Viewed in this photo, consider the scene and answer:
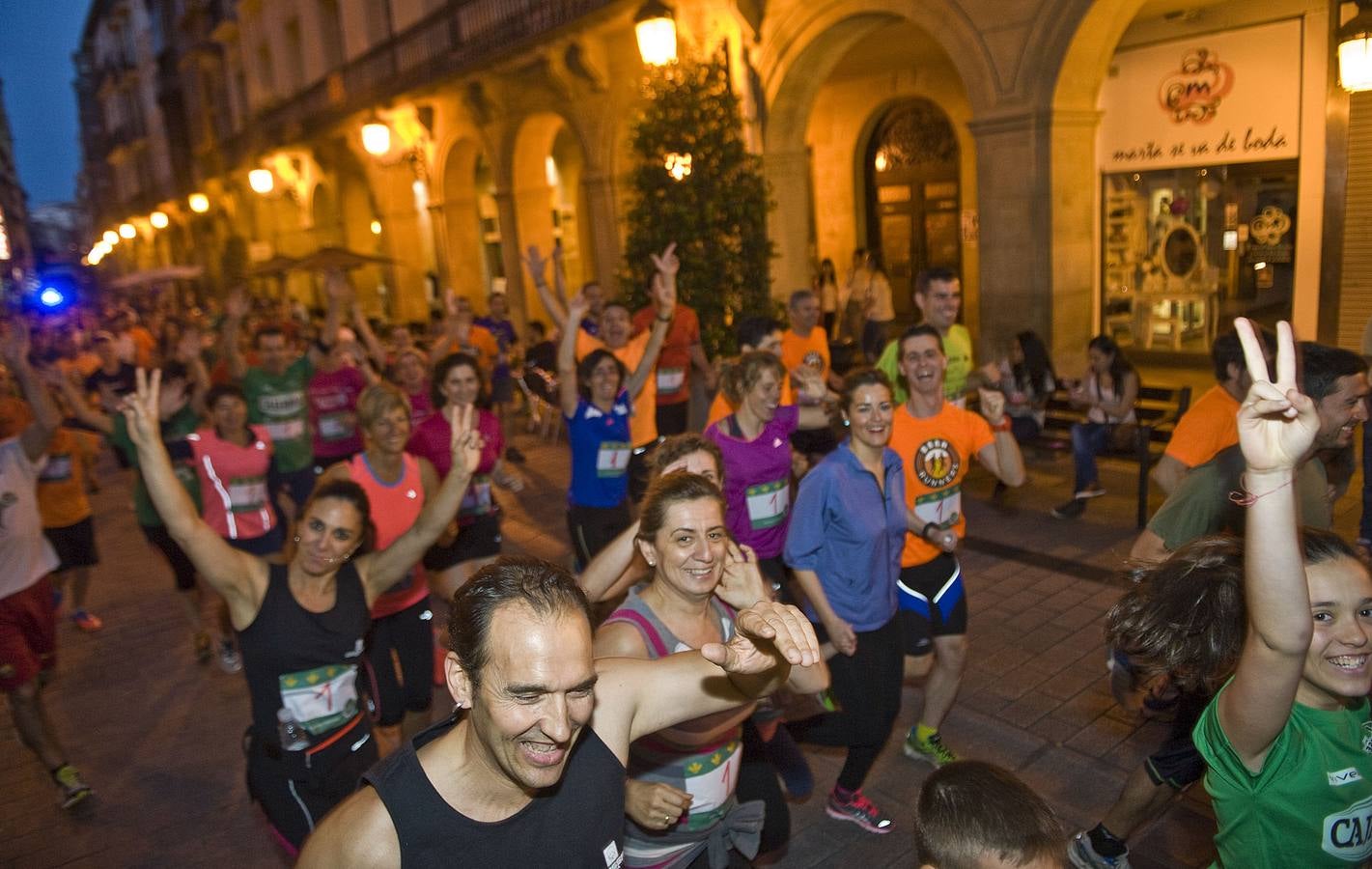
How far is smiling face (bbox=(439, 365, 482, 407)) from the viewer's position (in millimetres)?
5883

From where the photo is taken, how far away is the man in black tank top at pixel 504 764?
1.93 m

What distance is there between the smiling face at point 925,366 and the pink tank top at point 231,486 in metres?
4.27

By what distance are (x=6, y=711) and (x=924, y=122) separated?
15384 mm

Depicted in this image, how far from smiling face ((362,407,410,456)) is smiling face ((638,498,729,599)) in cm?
243

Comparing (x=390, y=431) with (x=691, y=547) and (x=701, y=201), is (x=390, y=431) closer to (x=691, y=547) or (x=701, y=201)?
(x=691, y=547)

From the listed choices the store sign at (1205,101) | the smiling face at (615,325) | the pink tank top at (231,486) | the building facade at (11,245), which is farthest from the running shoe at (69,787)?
the building facade at (11,245)

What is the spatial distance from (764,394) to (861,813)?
2.08 m

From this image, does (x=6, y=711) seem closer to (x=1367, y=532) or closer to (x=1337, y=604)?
(x=1337, y=604)

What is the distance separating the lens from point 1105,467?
9477 mm

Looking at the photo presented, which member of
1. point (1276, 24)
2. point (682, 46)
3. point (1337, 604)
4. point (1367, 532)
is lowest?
point (1367, 532)

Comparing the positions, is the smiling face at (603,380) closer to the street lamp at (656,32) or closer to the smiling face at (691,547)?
the smiling face at (691,547)

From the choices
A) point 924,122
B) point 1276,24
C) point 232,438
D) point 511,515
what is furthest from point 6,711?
point 924,122

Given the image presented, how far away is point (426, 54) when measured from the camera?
19.6m

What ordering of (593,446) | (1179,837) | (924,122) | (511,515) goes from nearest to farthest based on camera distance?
(1179,837)
(593,446)
(511,515)
(924,122)
